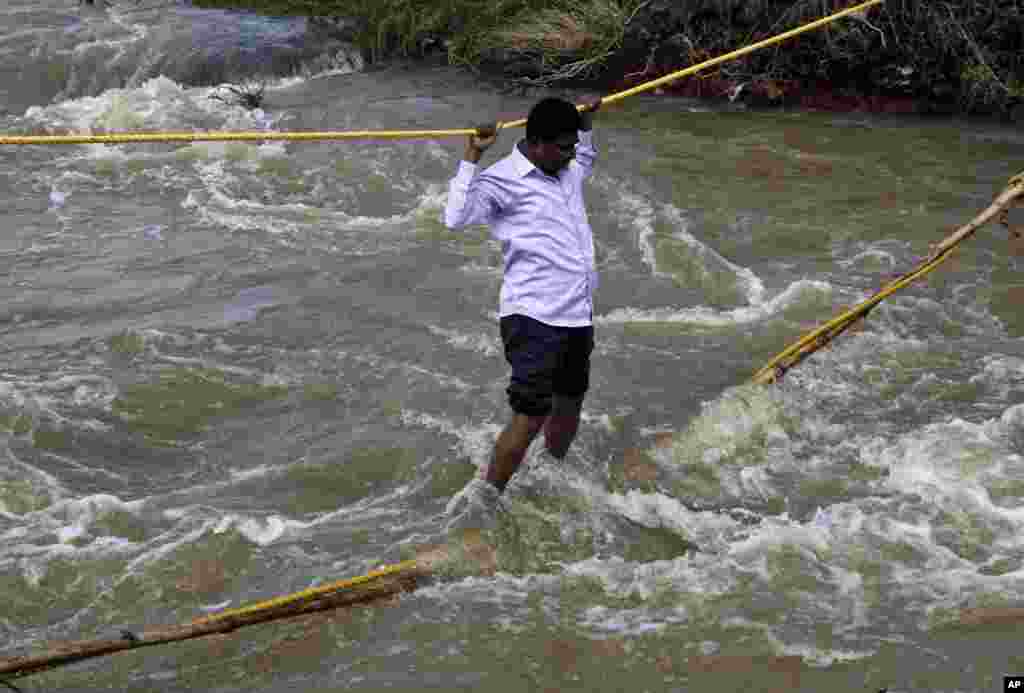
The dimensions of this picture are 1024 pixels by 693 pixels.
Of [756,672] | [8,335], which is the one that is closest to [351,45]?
[8,335]

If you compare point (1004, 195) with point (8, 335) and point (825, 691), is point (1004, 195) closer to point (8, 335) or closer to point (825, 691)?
point (825, 691)

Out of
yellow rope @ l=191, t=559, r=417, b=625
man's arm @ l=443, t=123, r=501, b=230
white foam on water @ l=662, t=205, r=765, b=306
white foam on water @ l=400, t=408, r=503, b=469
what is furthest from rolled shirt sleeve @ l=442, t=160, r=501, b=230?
white foam on water @ l=662, t=205, r=765, b=306

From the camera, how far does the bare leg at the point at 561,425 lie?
5.03 meters

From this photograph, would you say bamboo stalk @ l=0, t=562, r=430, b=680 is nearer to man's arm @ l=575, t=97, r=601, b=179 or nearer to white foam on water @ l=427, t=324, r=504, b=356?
man's arm @ l=575, t=97, r=601, b=179

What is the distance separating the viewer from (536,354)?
4.60 metres

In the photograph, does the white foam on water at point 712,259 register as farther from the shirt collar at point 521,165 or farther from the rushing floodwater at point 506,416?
the shirt collar at point 521,165

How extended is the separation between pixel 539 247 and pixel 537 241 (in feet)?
0.07

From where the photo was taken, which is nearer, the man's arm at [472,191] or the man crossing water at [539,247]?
the man's arm at [472,191]

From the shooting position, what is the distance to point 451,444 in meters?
5.67

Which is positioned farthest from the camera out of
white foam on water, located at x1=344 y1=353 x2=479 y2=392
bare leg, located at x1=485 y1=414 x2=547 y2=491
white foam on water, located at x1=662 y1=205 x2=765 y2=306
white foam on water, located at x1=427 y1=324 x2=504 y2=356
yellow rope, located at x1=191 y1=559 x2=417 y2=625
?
white foam on water, located at x1=662 y1=205 x2=765 y2=306

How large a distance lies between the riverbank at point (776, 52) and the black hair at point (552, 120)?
21.9 ft

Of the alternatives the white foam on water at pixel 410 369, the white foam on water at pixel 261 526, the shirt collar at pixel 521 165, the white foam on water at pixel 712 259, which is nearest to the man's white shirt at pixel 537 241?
the shirt collar at pixel 521 165

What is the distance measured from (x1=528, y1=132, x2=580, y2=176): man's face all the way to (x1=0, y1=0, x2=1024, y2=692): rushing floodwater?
1.32m

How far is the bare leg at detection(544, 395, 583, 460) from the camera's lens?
16.5ft
